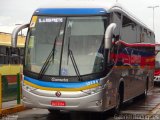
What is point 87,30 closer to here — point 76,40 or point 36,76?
point 76,40

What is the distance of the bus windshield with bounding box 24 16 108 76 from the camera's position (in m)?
11.2

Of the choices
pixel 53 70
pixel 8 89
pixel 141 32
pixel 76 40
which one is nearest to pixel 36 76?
pixel 53 70

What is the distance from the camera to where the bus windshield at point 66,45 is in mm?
11219


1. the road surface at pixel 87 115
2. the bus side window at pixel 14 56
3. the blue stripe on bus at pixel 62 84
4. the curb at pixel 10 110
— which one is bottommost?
the road surface at pixel 87 115

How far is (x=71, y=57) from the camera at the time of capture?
1127 centimetres

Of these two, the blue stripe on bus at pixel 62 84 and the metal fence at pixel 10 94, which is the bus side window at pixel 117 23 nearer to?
the blue stripe on bus at pixel 62 84

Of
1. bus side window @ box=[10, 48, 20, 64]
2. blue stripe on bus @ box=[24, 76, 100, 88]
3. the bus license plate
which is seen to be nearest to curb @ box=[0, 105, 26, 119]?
blue stripe on bus @ box=[24, 76, 100, 88]

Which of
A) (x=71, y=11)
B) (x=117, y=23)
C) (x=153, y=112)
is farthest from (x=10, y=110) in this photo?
(x=153, y=112)

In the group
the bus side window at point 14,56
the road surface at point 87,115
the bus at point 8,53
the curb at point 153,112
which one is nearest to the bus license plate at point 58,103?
the road surface at point 87,115

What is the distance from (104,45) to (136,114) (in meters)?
3.51

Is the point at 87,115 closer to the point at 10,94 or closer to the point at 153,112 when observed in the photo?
the point at 153,112

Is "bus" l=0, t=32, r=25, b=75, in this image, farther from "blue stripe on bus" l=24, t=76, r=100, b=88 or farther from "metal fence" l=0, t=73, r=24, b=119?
"blue stripe on bus" l=24, t=76, r=100, b=88

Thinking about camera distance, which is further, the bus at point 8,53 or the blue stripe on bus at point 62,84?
the bus at point 8,53

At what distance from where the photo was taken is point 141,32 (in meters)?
17.5
